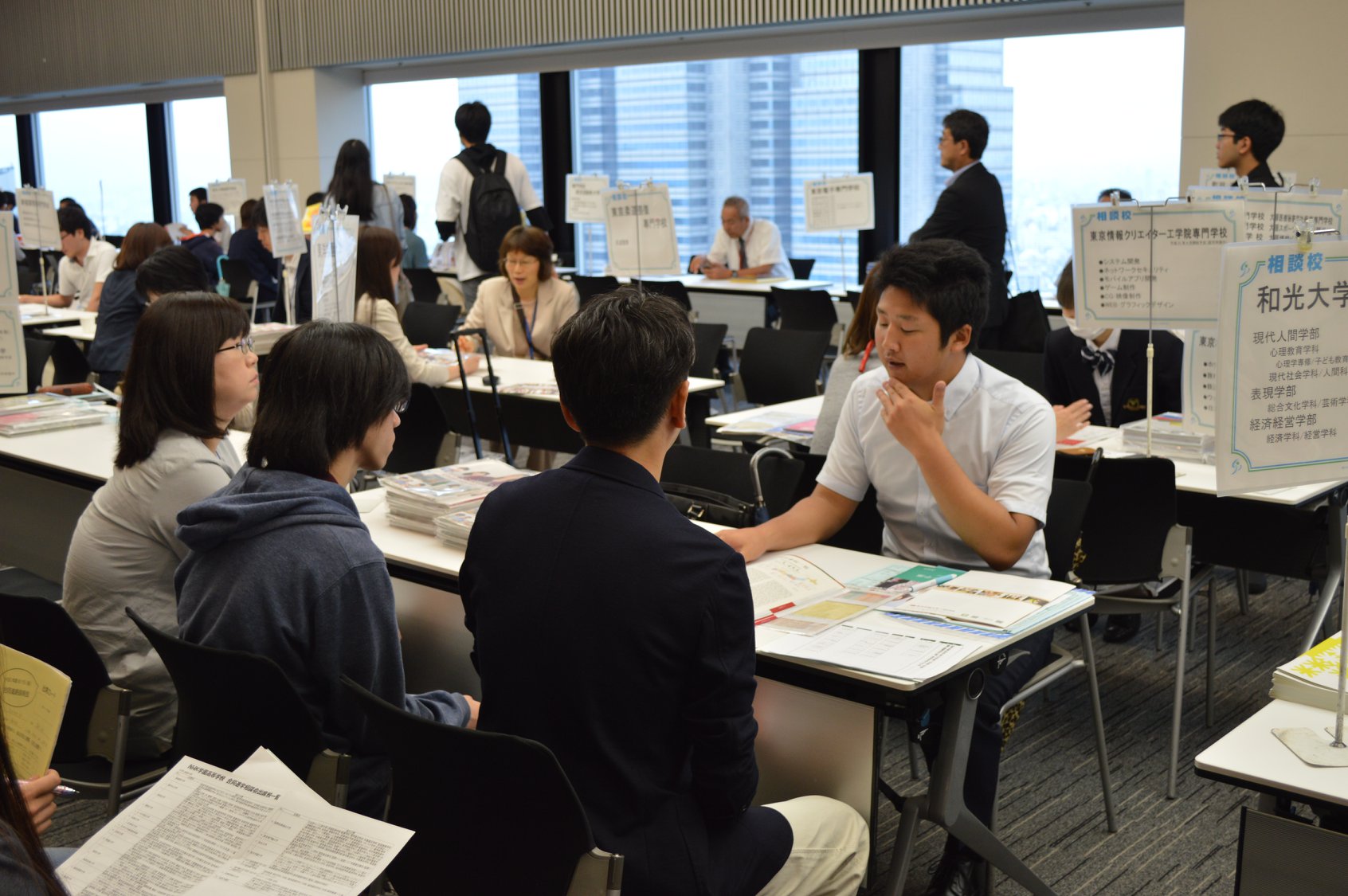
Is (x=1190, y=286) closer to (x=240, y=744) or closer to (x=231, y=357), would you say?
(x=231, y=357)

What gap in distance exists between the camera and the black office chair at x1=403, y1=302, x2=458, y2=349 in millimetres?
6453

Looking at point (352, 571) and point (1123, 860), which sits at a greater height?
point (352, 571)

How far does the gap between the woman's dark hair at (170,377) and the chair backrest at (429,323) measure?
3792 mm

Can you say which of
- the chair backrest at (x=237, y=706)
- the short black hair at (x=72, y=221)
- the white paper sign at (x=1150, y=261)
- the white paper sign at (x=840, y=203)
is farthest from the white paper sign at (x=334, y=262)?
the white paper sign at (x=840, y=203)

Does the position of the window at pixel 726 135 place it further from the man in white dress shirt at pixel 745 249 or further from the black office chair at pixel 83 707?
the black office chair at pixel 83 707

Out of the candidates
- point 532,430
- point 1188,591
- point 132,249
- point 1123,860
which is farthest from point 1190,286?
point 132,249

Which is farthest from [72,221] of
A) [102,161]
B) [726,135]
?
[102,161]

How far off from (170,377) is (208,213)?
27.3 ft

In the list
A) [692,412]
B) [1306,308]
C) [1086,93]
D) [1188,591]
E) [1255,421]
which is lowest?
[1188,591]

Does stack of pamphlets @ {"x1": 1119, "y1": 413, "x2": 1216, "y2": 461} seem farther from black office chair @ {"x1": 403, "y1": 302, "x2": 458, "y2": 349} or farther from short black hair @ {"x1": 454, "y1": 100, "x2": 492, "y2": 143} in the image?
short black hair @ {"x1": 454, "y1": 100, "x2": 492, "y2": 143}

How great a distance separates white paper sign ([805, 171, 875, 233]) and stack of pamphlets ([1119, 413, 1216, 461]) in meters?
4.41

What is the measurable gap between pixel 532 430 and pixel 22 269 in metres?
7.42

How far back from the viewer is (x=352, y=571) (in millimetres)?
1886

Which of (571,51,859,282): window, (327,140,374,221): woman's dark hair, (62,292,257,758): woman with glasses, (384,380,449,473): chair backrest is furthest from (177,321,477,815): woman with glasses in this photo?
(571,51,859,282): window
